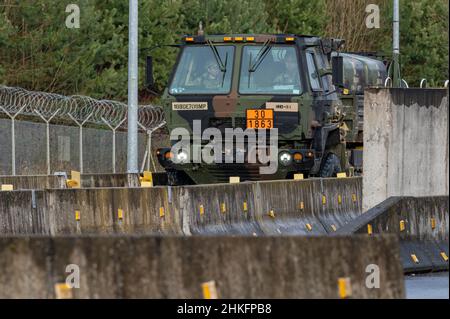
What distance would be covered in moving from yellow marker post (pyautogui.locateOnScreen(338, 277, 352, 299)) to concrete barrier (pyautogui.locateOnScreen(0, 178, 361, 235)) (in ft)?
24.9

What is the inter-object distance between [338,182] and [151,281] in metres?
13.6

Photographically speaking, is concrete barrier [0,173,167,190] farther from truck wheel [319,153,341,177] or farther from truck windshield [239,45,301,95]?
truck wheel [319,153,341,177]

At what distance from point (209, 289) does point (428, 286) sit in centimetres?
521

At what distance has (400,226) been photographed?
1598 cm

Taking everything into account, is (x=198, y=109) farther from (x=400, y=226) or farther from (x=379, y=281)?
(x=379, y=281)

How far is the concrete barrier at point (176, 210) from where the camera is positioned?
651 inches

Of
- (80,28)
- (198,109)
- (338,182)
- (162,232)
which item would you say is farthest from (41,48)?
(162,232)

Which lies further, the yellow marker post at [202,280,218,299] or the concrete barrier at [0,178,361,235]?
the concrete barrier at [0,178,361,235]

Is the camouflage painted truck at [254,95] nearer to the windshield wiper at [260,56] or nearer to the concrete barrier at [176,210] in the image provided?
the windshield wiper at [260,56]

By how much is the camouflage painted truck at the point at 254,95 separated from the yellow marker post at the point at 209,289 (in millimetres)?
14627

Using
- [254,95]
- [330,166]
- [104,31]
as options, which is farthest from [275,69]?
[104,31]

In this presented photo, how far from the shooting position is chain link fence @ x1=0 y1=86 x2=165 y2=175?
33.3m

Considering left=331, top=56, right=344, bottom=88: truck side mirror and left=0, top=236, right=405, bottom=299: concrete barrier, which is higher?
left=331, top=56, right=344, bottom=88: truck side mirror

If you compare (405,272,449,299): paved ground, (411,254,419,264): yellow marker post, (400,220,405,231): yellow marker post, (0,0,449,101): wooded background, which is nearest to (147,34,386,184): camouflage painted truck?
(400,220,405,231): yellow marker post
